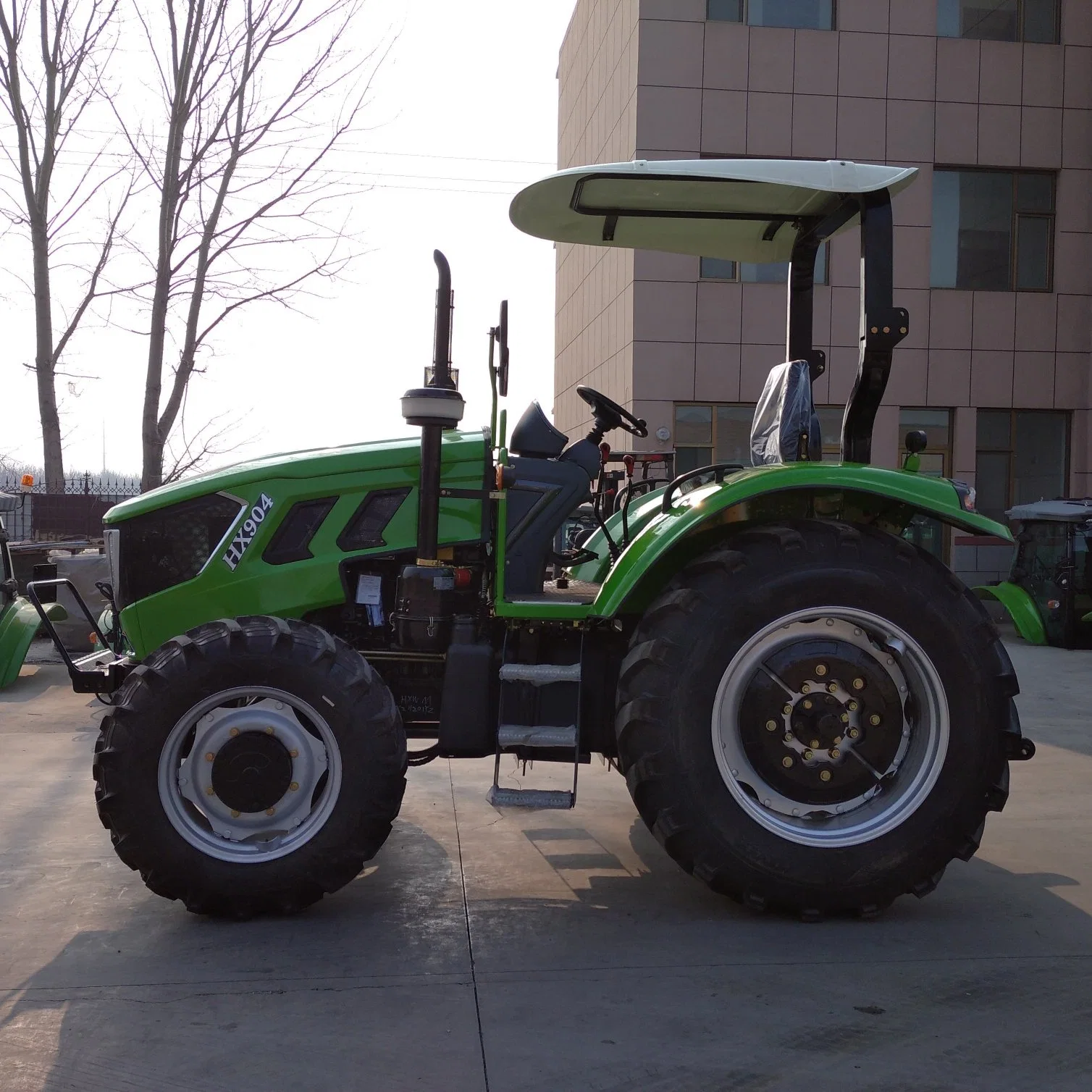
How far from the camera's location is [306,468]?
4.46 metres

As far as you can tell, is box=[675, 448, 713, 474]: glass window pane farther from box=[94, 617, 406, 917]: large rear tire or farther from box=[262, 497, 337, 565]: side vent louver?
box=[94, 617, 406, 917]: large rear tire

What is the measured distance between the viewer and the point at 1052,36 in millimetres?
17922

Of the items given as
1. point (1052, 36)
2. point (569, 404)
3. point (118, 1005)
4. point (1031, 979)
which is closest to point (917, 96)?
point (1052, 36)

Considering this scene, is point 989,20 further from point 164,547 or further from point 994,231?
point 164,547

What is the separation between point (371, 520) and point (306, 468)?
33cm

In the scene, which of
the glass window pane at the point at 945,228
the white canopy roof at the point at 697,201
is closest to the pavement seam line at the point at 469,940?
the white canopy roof at the point at 697,201

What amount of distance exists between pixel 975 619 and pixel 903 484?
21.7 inches

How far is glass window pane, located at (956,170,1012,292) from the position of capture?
17.8 meters

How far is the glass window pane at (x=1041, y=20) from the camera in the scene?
17.8 meters

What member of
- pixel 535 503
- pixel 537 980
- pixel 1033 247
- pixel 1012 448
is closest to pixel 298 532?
pixel 535 503

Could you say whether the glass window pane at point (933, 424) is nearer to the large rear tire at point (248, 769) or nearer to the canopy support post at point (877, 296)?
the canopy support post at point (877, 296)

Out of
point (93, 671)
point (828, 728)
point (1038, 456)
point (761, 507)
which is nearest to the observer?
point (828, 728)

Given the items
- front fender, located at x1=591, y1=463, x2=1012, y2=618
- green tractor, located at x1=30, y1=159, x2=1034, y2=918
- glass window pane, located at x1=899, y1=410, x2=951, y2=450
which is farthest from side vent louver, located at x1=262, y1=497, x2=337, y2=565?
glass window pane, located at x1=899, y1=410, x2=951, y2=450

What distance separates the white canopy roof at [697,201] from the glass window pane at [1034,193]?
46.8 feet
